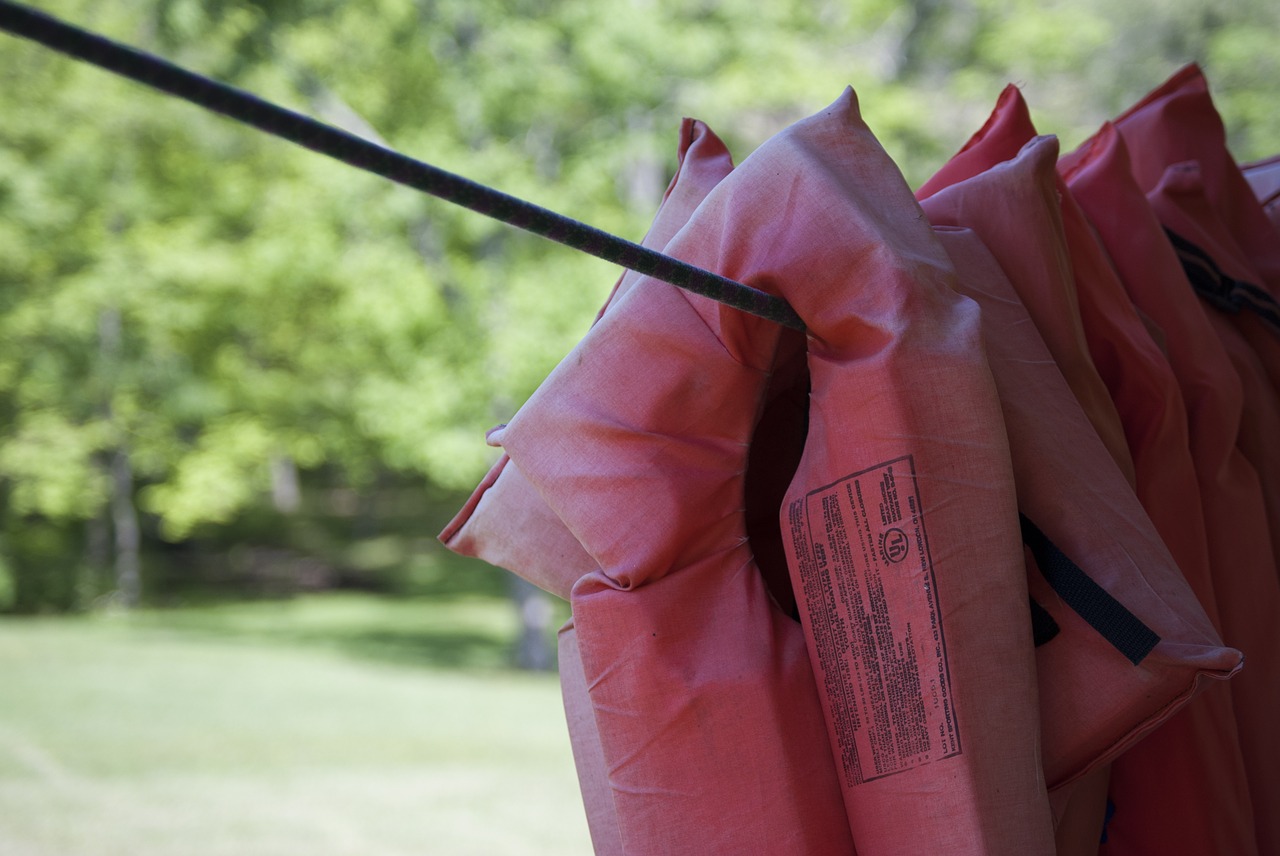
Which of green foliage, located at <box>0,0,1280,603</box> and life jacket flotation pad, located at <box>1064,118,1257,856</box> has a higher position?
green foliage, located at <box>0,0,1280,603</box>

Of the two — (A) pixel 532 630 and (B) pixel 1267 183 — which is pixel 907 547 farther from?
(A) pixel 532 630

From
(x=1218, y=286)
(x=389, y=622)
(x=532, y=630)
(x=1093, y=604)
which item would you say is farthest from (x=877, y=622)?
(x=389, y=622)

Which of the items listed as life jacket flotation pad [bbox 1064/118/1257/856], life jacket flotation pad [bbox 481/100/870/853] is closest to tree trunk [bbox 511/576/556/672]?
life jacket flotation pad [bbox 1064/118/1257/856]

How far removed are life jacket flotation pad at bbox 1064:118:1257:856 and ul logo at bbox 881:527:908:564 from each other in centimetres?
40

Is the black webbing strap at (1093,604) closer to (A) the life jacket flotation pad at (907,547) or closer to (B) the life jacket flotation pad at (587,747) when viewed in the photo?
(A) the life jacket flotation pad at (907,547)

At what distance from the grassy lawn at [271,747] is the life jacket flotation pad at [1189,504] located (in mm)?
5371

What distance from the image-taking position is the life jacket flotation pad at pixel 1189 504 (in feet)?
3.77

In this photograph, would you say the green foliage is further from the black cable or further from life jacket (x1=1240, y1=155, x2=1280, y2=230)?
the black cable

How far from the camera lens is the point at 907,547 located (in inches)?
37.2

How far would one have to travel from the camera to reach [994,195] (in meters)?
1.19

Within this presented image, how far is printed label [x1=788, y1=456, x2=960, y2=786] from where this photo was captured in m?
0.93

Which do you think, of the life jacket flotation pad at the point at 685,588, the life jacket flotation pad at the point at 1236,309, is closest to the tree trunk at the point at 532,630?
the life jacket flotation pad at the point at 1236,309

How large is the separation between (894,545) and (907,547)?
0.01m

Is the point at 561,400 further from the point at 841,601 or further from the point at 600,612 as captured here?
the point at 841,601
